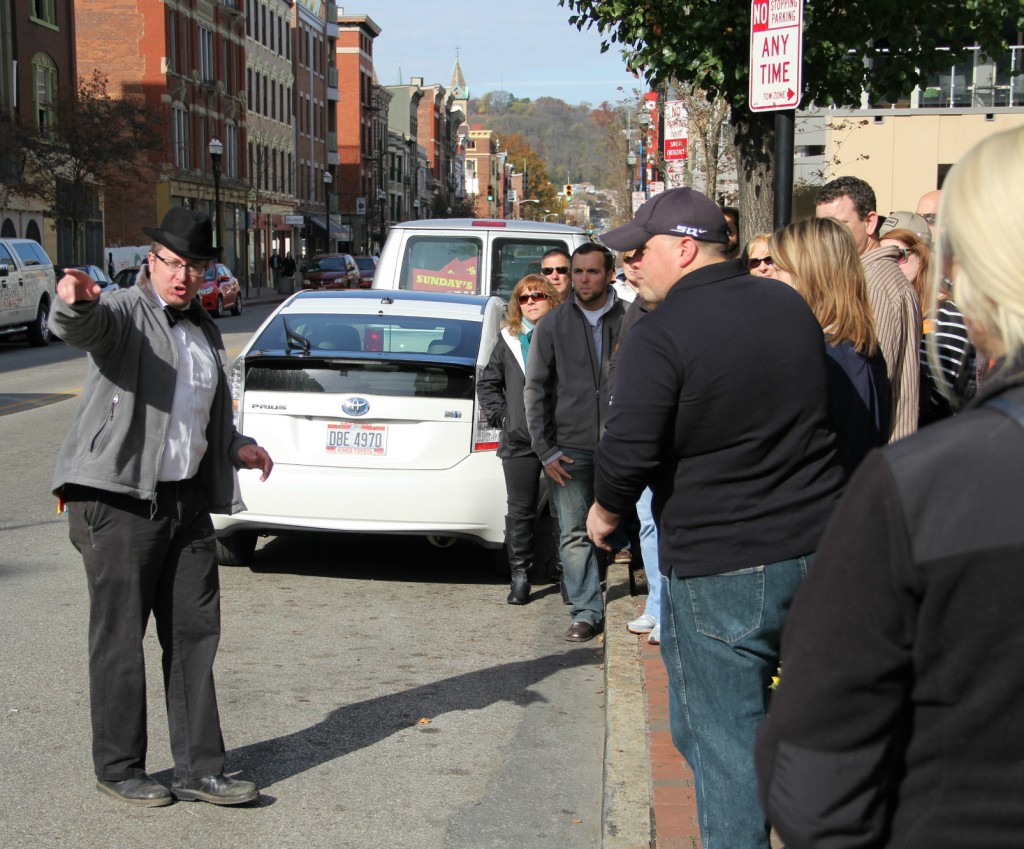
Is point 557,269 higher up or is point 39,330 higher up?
point 557,269

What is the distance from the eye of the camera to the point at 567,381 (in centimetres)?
669

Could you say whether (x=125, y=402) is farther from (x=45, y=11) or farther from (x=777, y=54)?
(x=45, y=11)

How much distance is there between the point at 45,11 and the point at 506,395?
139ft

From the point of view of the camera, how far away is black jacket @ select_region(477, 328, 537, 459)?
23.8 feet

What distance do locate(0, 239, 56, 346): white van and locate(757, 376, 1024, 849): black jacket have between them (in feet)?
81.4

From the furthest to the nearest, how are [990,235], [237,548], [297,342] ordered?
[237,548] < [297,342] < [990,235]

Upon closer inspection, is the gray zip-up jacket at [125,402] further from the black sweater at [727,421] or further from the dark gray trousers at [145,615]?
the black sweater at [727,421]

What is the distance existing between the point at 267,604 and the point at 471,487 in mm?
1312

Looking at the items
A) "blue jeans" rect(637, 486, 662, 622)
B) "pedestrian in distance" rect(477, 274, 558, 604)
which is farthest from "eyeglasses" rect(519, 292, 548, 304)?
"blue jeans" rect(637, 486, 662, 622)

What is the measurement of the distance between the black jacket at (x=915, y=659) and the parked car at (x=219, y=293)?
114 ft

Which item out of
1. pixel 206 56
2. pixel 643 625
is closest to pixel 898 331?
pixel 643 625

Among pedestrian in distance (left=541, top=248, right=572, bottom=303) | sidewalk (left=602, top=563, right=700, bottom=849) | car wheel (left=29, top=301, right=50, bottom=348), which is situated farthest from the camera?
car wheel (left=29, top=301, right=50, bottom=348)

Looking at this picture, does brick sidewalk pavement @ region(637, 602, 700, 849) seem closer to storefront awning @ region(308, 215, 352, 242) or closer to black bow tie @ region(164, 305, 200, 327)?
black bow tie @ region(164, 305, 200, 327)

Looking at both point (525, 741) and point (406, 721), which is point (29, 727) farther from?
point (525, 741)
